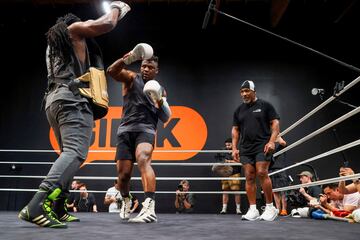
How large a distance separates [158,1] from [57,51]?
5232 millimetres

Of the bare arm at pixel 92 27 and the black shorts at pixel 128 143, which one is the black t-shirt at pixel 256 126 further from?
the bare arm at pixel 92 27

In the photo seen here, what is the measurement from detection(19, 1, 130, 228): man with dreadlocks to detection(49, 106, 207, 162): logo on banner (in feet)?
14.7

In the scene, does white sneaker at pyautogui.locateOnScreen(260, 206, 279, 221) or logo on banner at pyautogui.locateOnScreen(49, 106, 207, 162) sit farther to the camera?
logo on banner at pyautogui.locateOnScreen(49, 106, 207, 162)

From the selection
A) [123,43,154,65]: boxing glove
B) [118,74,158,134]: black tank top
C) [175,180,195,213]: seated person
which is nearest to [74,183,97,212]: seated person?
[175,180,195,213]: seated person

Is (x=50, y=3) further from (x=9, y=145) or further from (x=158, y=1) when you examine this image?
(x=9, y=145)

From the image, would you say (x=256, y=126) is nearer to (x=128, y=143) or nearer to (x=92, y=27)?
(x=128, y=143)

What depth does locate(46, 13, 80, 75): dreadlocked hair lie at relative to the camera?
1765 mm

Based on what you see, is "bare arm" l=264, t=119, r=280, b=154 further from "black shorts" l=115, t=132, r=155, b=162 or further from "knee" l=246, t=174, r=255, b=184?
"black shorts" l=115, t=132, r=155, b=162

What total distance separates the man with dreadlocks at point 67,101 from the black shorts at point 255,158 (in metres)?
1.51

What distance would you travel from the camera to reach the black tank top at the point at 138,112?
2.38 metres

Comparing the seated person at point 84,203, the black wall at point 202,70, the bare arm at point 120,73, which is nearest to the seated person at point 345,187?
the bare arm at point 120,73

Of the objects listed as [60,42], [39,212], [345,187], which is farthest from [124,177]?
[345,187]

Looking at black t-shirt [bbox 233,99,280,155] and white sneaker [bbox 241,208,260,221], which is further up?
black t-shirt [bbox 233,99,280,155]

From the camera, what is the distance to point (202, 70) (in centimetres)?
677
